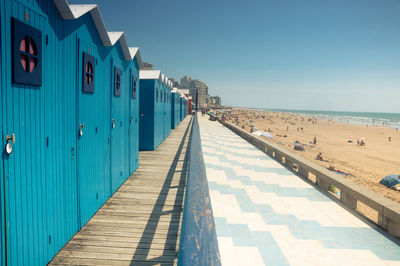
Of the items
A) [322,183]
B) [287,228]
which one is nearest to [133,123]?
[287,228]

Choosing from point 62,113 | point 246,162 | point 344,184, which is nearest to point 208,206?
point 62,113

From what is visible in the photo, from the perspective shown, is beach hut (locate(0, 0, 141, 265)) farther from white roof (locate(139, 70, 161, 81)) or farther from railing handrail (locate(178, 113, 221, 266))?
white roof (locate(139, 70, 161, 81))

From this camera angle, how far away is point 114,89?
17.5 ft

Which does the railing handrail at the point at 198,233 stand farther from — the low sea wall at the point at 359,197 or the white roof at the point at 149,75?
the white roof at the point at 149,75

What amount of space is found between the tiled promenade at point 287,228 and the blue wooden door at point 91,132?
6.92 ft

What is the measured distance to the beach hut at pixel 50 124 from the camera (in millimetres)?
2289

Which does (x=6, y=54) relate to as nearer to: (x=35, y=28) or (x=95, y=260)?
(x=35, y=28)

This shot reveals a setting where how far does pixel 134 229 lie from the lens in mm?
3768

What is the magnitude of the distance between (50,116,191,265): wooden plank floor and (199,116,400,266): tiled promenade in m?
0.77

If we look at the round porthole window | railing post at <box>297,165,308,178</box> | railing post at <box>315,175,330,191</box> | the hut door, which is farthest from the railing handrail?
railing post at <box>297,165,308,178</box>

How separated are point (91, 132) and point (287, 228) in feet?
11.7

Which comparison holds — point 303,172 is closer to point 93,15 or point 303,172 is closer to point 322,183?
point 322,183

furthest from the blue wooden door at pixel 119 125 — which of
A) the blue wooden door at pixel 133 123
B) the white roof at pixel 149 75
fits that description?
the white roof at pixel 149 75

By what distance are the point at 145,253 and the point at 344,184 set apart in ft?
12.8
